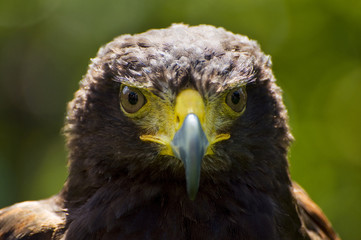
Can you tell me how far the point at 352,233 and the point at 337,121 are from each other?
3.46 ft

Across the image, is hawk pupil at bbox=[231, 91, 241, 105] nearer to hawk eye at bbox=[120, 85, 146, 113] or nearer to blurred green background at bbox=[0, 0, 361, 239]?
hawk eye at bbox=[120, 85, 146, 113]

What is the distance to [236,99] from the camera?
2.57 meters

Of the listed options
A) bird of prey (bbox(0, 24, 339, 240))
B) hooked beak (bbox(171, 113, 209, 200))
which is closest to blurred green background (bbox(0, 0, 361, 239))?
bird of prey (bbox(0, 24, 339, 240))

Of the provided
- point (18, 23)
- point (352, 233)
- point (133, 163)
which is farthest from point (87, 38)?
point (133, 163)

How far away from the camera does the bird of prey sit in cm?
246

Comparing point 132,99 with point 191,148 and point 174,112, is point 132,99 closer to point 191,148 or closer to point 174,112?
point 174,112

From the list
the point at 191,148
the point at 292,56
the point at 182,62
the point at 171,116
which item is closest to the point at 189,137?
the point at 191,148

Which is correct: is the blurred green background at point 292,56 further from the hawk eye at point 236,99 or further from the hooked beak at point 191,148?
the hooked beak at point 191,148

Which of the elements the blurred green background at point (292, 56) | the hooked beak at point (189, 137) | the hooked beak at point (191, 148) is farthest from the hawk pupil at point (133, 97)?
the blurred green background at point (292, 56)

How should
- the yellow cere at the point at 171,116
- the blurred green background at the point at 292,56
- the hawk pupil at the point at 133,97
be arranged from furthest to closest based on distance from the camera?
the blurred green background at the point at 292,56 < the hawk pupil at the point at 133,97 < the yellow cere at the point at 171,116

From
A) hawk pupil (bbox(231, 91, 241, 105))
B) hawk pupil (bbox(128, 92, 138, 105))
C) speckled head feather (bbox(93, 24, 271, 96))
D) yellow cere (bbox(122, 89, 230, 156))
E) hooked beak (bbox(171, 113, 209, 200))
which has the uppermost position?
speckled head feather (bbox(93, 24, 271, 96))

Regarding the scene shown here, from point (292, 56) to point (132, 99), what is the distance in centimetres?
291

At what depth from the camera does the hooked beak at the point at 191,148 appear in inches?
86.4

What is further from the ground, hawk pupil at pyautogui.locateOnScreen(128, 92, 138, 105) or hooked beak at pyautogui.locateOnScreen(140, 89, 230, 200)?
hawk pupil at pyautogui.locateOnScreen(128, 92, 138, 105)
